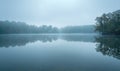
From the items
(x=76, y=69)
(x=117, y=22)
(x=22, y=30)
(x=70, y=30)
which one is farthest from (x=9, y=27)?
(x=76, y=69)

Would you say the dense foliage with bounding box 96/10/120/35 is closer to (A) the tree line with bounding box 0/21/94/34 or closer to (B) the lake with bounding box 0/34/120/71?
(B) the lake with bounding box 0/34/120/71

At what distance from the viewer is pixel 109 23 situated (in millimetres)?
54688

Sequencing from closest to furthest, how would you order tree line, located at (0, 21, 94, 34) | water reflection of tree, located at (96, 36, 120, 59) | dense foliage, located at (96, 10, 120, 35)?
water reflection of tree, located at (96, 36, 120, 59) → dense foliage, located at (96, 10, 120, 35) → tree line, located at (0, 21, 94, 34)

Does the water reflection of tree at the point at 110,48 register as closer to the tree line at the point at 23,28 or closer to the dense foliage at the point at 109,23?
the dense foliage at the point at 109,23

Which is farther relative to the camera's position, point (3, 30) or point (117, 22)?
point (3, 30)

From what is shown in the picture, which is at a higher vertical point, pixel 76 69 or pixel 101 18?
pixel 101 18

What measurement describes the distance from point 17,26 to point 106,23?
72954 millimetres

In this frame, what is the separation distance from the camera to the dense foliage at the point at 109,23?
2083 inches

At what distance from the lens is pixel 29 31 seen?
122 metres

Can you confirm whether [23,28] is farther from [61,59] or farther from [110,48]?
[61,59]

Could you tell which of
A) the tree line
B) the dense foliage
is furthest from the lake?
the tree line

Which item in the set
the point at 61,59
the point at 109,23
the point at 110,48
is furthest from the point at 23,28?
the point at 61,59

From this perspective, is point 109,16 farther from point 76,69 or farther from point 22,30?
point 22,30

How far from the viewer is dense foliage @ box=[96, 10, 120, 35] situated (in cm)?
5292
